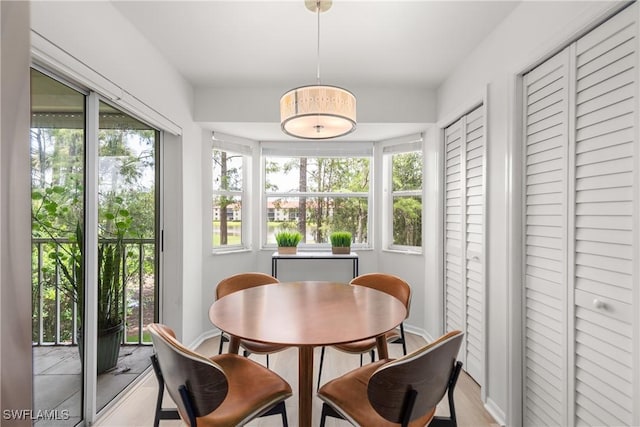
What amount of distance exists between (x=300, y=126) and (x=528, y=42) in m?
1.37

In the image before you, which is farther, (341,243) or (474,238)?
(341,243)

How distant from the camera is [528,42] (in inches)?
68.3

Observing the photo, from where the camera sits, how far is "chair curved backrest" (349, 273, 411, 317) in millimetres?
2191

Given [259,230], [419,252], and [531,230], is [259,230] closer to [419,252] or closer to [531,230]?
[419,252]

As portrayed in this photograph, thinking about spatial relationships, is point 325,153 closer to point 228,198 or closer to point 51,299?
point 228,198

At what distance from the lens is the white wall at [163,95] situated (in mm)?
1543

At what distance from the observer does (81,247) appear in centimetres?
181

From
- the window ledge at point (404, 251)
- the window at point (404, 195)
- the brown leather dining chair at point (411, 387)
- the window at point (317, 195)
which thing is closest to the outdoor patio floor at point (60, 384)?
the brown leather dining chair at point (411, 387)

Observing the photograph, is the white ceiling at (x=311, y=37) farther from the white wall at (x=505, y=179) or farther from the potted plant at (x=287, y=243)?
the potted plant at (x=287, y=243)

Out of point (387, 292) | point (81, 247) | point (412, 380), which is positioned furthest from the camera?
point (387, 292)

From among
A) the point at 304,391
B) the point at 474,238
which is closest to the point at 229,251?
the point at 304,391

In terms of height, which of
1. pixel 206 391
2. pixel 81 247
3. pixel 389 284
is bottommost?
pixel 206 391

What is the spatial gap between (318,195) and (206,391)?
2.84 meters

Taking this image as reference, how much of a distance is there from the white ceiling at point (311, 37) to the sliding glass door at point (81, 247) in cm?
69
